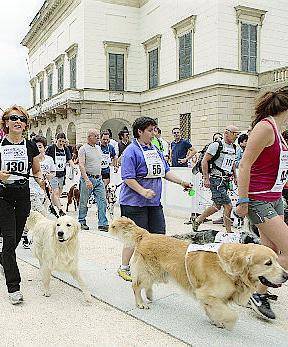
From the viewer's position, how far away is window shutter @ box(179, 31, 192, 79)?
90.0 ft

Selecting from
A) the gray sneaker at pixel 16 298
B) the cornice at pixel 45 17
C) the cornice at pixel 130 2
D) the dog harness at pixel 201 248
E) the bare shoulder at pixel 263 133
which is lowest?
the gray sneaker at pixel 16 298

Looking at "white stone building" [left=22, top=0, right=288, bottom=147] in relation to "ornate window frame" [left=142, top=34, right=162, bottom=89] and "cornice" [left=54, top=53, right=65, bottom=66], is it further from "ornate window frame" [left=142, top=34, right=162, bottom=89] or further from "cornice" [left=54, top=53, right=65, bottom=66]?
"cornice" [left=54, top=53, right=65, bottom=66]

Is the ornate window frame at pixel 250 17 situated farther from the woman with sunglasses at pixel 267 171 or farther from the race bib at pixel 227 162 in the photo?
the woman with sunglasses at pixel 267 171

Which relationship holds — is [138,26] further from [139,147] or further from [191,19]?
[139,147]

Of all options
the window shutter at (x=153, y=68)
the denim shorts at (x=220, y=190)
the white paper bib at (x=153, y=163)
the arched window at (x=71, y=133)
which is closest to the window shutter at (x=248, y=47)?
the window shutter at (x=153, y=68)

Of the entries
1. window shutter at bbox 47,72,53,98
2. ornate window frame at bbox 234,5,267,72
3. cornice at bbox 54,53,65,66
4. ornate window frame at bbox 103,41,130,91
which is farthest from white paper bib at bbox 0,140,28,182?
window shutter at bbox 47,72,53,98

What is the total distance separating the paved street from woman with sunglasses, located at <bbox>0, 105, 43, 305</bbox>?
13.3 inches

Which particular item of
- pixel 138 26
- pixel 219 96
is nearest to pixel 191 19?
pixel 219 96

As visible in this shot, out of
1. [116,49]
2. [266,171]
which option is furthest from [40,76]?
[266,171]

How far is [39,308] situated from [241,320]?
1.88m

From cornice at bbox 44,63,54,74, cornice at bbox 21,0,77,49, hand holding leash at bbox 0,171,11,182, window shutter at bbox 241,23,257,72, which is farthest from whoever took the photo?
cornice at bbox 44,63,54,74

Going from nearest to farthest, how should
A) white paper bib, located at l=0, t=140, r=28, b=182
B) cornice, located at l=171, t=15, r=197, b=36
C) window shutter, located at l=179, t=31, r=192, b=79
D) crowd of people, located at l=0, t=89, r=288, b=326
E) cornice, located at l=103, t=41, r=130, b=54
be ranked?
crowd of people, located at l=0, t=89, r=288, b=326
white paper bib, located at l=0, t=140, r=28, b=182
cornice, located at l=171, t=15, r=197, b=36
window shutter, located at l=179, t=31, r=192, b=79
cornice, located at l=103, t=41, r=130, b=54

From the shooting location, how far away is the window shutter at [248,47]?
25875mm

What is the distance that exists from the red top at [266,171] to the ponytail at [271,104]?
4.6 inches
